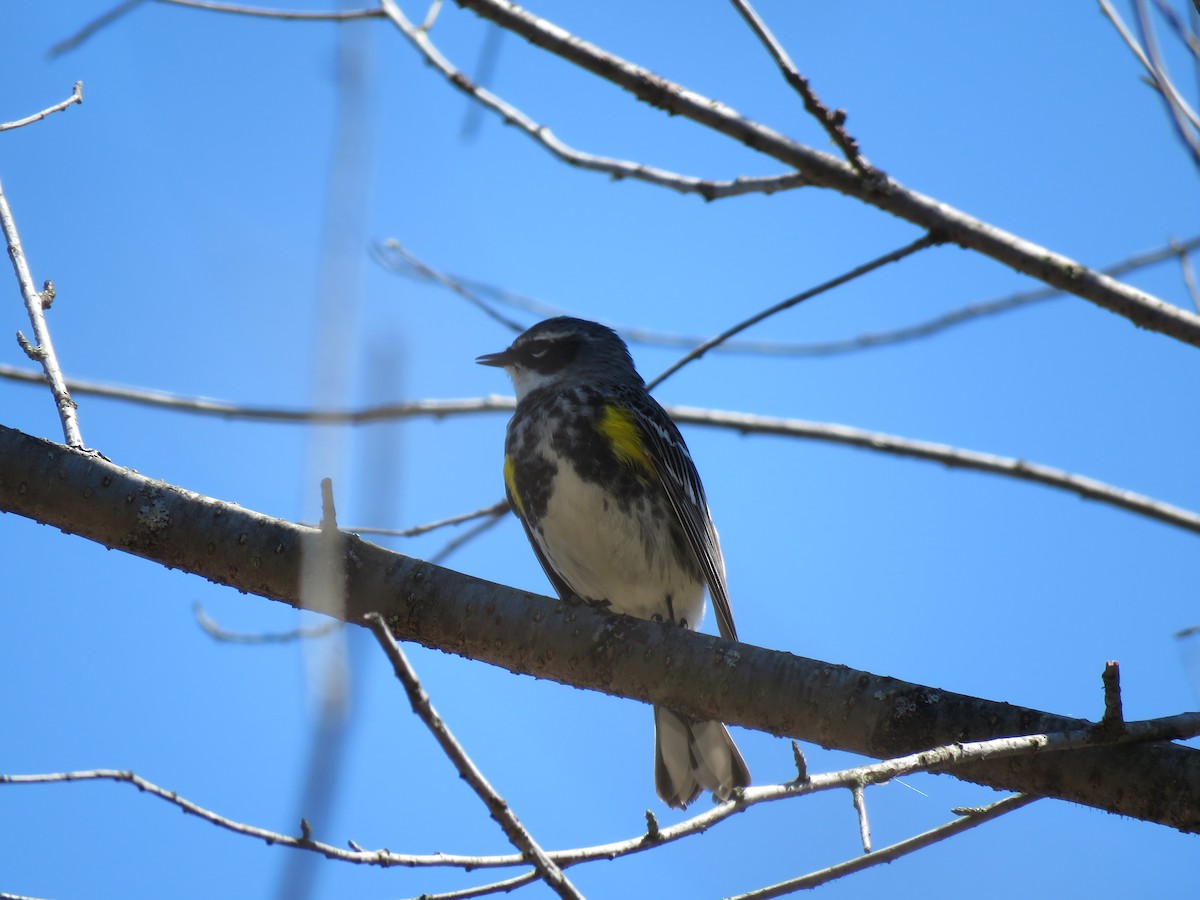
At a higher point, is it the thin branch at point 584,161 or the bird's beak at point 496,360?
the bird's beak at point 496,360

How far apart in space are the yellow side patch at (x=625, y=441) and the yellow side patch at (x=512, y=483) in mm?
527

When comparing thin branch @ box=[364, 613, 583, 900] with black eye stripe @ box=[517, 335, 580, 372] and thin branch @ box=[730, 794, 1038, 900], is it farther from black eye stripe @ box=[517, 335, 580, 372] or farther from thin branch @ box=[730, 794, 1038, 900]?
black eye stripe @ box=[517, 335, 580, 372]

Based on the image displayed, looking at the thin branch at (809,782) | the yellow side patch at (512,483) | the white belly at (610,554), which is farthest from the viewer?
the yellow side patch at (512,483)

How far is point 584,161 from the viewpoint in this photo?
4371 mm

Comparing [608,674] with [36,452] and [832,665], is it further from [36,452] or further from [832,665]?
[36,452]

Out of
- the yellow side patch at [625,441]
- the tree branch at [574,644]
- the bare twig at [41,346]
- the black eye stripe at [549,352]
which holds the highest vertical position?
the black eye stripe at [549,352]

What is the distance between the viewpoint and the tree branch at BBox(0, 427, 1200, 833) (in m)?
3.19

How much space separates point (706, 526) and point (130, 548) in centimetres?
322

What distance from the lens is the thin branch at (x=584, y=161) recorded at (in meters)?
4.02

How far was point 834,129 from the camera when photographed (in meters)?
3.71

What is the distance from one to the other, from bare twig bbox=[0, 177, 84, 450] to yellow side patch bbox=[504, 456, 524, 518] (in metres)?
2.64

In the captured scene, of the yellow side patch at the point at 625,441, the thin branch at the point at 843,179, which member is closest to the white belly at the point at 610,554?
the yellow side patch at the point at 625,441

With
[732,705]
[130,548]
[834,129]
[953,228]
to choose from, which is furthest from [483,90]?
[732,705]

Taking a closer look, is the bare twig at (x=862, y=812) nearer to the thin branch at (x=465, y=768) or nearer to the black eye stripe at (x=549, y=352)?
the thin branch at (x=465, y=768)
